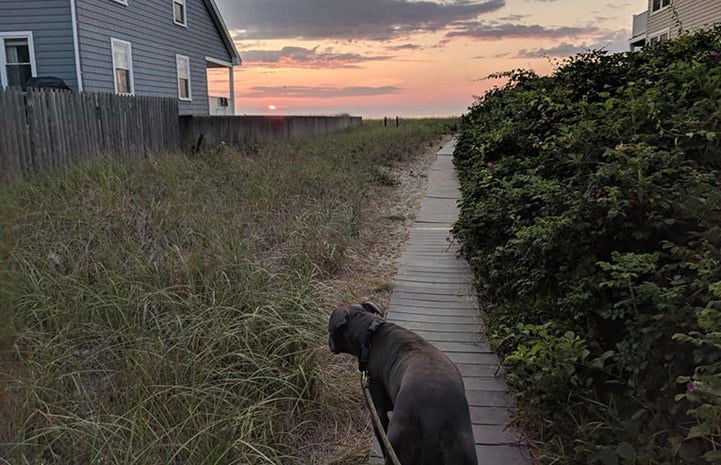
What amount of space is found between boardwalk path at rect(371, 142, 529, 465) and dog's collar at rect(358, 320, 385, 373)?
1.54 ft

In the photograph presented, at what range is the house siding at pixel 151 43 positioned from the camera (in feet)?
40.1

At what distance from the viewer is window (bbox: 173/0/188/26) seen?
54.2 feet

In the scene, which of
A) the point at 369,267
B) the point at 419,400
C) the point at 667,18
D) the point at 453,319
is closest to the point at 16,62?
the point at 369,267

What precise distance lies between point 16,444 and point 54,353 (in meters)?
0.83

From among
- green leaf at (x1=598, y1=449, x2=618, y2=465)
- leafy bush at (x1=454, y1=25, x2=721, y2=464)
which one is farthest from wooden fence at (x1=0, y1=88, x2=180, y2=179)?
green leaf at (x1=598, y1=449, x2=618, y2=465)

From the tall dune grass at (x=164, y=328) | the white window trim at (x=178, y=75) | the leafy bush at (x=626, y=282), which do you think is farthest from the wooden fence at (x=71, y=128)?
the leafy bush at (x=626, y=282)

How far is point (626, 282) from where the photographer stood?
1946mm

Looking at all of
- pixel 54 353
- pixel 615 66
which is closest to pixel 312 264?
pixel 54 353

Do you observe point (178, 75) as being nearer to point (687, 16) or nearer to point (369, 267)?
point (369, 267)

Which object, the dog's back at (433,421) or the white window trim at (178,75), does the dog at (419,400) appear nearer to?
the dog's back at (433,421)

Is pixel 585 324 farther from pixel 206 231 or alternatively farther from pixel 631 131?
pixel 206 231

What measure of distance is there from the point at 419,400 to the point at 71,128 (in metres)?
8.88

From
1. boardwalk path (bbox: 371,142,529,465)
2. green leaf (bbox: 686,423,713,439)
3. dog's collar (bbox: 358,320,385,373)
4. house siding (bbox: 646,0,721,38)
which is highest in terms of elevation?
house siding (bbox: 646,0,721,38)

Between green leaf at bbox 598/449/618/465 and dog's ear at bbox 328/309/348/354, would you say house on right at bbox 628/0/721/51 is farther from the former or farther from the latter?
green leaf at bbox 598/449/618/465
